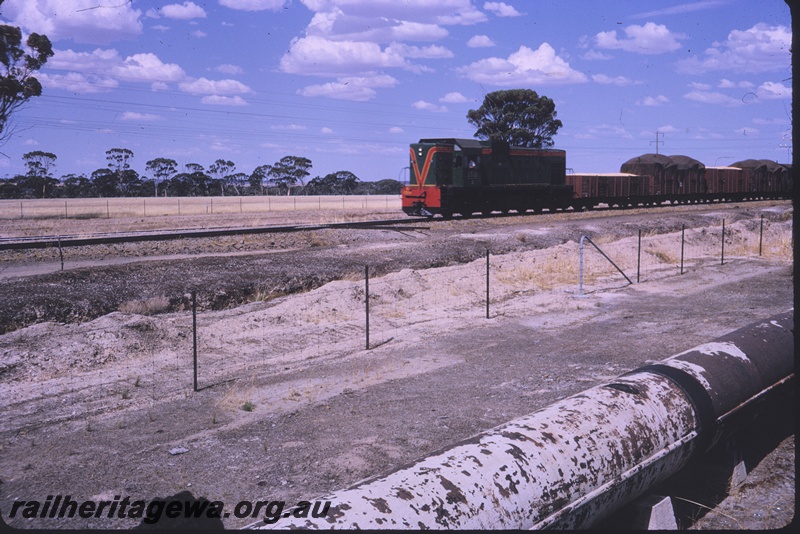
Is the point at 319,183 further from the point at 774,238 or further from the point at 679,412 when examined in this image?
the point at 679,412

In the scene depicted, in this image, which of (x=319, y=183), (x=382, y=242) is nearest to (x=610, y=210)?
(x=382, y=242)

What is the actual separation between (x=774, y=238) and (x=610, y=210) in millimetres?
13862

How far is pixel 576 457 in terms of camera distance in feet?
13.5

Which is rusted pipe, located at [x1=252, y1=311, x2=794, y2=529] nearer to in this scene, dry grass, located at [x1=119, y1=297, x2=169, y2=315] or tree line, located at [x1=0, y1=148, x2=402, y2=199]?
dry grass, located at [x1=119, y1=297, x2=169, y2=315]

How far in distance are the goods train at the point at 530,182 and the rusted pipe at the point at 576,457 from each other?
28318 millimetres

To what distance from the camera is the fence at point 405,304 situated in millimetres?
11719

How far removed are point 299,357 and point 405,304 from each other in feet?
16.5

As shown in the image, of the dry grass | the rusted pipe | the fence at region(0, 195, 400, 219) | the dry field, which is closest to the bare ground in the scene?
the dry grass

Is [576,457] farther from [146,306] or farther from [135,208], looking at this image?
[135,208]

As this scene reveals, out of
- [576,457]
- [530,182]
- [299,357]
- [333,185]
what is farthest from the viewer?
[333,185]

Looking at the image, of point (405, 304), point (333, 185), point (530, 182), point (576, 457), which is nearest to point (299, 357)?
point (405, 304)

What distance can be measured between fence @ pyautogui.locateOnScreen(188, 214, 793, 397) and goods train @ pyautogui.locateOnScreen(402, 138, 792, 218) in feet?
36.2

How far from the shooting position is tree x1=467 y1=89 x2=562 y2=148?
8188 centimetres

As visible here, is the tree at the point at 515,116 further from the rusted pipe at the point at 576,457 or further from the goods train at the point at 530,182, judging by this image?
the rusted pipe at the point at 576,457
